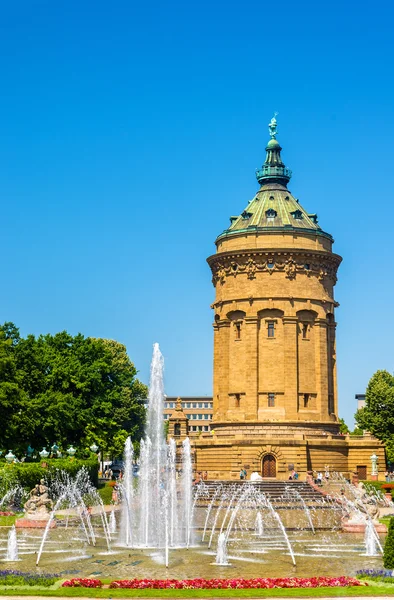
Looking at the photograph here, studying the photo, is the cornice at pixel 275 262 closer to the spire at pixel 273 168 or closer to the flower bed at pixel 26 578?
the spire at pixel 273 168

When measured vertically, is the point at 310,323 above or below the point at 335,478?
above

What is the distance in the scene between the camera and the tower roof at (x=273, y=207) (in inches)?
2662

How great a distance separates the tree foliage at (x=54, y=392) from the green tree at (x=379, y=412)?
73.6 feet

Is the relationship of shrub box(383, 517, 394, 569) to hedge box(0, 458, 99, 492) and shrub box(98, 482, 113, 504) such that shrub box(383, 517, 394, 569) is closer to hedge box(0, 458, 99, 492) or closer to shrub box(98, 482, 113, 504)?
hedge box(0, 458, 99, 492)

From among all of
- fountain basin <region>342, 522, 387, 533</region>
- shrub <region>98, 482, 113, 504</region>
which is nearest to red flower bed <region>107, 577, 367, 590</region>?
fountain basin <region>342, 522, 387, 533</region>

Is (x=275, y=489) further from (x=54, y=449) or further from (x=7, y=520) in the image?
(x=7, y=520)

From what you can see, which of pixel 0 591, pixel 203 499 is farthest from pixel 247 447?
pixel 0 591

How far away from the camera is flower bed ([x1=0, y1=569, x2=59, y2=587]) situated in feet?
69.0

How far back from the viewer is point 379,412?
77500 mm

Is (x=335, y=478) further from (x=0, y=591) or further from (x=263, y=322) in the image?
(x=0, y=591)

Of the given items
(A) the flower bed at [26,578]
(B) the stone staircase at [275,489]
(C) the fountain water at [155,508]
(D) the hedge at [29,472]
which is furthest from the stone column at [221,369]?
(A) the flower bed at [26,578]

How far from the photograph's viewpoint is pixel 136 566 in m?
25.4

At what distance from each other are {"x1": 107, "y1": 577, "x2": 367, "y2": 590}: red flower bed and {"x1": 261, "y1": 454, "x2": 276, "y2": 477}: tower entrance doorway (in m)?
38.5

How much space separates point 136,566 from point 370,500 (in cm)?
1814
